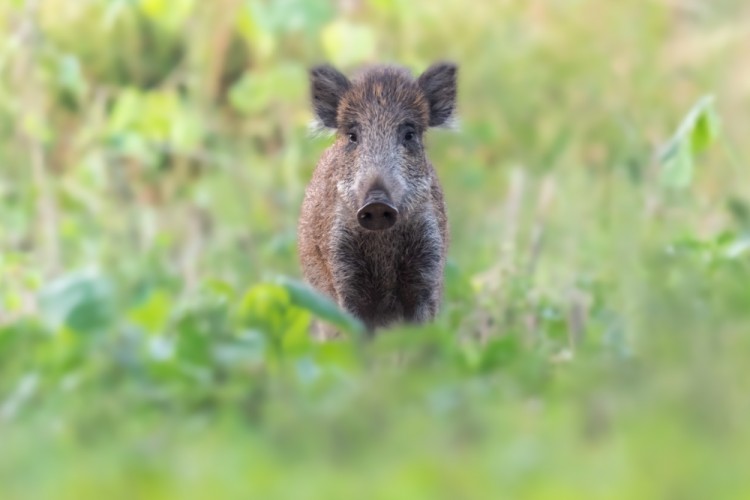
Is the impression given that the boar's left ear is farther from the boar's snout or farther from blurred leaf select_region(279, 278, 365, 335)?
blurred leaf select_region(279, 278, 365, 335)

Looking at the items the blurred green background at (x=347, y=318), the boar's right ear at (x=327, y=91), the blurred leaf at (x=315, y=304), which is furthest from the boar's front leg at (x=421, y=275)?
the blurred leaf at (x=315, y=304)

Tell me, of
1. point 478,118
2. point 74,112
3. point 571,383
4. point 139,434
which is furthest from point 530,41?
point 139,434

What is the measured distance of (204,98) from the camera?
9.95 m

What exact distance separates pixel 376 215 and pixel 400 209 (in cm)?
45

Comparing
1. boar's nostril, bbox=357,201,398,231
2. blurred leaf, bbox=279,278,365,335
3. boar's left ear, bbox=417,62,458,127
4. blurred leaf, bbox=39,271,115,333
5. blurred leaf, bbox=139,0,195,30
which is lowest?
blurred leaf, bbox=39,271,115,333

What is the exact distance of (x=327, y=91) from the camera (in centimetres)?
643

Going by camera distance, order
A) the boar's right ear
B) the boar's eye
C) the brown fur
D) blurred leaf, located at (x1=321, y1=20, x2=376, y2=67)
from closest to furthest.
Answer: the brown fur → the boar's eye → the boar's right ear → blurred leaf, located at (x1=321, y1=20, x2=376, y2=67)

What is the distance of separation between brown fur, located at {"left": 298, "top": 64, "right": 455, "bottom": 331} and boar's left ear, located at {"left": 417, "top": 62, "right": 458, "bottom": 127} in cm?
3

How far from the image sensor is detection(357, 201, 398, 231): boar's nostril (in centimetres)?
536

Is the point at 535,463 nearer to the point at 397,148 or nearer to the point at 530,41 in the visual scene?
the point at 397,148

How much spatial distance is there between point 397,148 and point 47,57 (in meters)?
2.62

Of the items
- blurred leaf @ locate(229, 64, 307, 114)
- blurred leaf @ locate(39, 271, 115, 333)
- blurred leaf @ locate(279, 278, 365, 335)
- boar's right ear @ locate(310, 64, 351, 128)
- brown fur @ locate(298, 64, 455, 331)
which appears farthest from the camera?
blurred leaf @ locate(229, 64, 307, 114)

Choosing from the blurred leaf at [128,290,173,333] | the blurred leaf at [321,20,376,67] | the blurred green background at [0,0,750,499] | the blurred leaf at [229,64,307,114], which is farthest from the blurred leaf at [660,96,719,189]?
the blurred leaf at [229,64,307,114]

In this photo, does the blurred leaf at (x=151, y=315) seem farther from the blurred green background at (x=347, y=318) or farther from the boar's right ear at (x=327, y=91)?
the boar's right ear at (x=327, y=91)
